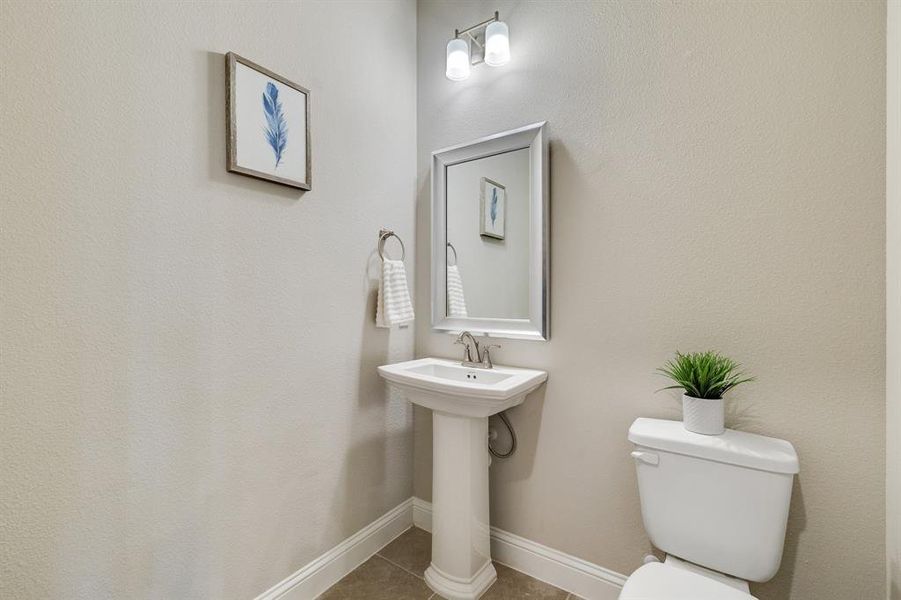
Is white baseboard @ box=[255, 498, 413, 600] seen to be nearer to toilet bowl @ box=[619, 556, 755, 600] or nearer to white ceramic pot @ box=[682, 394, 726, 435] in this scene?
toilet bowl @ box=[619, 556, 755, 600]

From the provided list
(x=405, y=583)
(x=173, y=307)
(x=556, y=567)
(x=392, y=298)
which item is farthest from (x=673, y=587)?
(x=173, y=307)

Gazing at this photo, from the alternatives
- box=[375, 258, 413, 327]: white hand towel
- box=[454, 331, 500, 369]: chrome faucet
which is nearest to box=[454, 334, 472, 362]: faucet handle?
box=[454, 331, 500, 369]: chrome faucet

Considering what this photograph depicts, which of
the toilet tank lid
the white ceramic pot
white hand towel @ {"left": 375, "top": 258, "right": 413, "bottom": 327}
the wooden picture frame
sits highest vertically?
the wooden picture frame

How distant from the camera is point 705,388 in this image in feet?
4.05

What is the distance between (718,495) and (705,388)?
294 millimetres

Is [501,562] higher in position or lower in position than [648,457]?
lower

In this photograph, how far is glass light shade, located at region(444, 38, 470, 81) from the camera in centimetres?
179

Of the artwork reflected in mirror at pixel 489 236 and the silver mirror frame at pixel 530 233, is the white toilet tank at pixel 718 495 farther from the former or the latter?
the artwork reflected in mirror at pixel 489 236

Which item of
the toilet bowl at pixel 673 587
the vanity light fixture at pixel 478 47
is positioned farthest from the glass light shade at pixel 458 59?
the toilet bowl at pixel 673 587

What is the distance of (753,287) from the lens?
1272 mm

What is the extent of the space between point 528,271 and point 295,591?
1.48 m

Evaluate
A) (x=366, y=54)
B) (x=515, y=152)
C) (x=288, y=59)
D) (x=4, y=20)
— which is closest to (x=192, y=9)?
(x=288, y=59)

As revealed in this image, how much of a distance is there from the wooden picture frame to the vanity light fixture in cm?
68

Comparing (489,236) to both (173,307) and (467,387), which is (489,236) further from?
(173,307)
